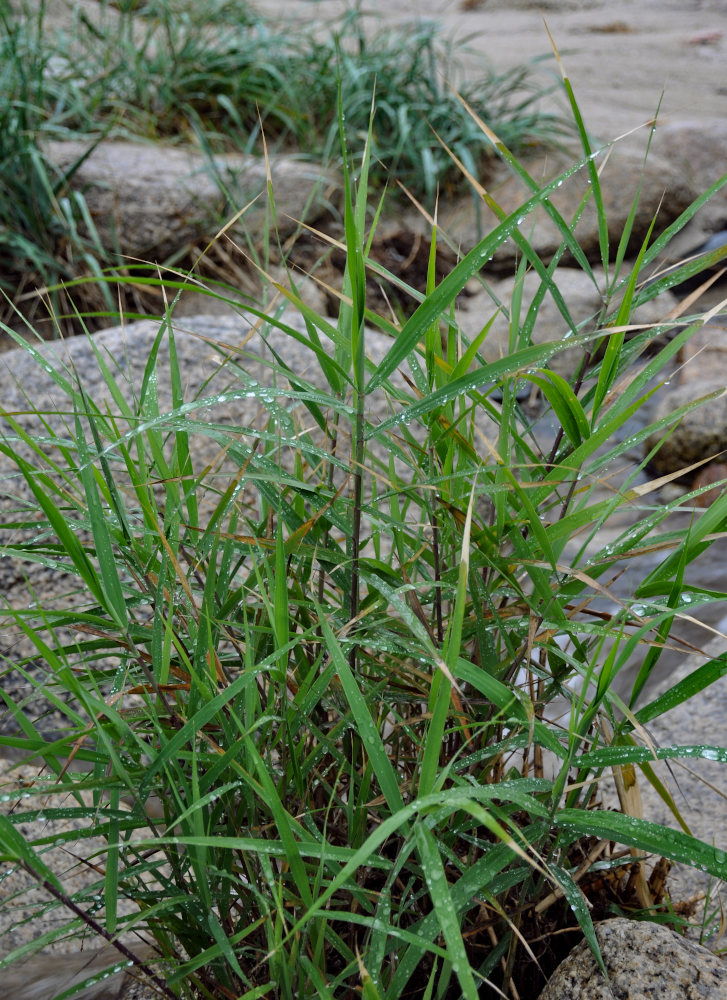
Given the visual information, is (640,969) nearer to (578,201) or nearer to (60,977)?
(60,977)

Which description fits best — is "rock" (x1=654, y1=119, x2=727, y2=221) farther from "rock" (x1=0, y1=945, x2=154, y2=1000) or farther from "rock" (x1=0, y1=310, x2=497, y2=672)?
"rock" (x1=0, y1=945, x2=154, y2=1000)

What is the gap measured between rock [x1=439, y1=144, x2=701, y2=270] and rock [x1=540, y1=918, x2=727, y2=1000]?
3993 millimetres

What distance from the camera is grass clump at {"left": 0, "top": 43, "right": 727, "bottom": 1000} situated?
2.45 ft

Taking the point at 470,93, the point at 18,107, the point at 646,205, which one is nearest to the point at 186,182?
the point at 18,107

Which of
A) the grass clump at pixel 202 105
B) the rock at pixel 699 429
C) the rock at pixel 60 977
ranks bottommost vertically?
the rock at pixel 699 429

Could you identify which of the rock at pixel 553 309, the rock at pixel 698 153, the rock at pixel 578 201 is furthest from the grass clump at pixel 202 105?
the rock at pixel 698 153

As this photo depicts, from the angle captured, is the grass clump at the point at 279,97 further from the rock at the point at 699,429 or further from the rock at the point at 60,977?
the rock at the point at 60,977

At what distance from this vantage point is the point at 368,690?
963mm

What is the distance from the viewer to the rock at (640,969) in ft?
2.80

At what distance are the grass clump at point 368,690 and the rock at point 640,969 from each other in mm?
65

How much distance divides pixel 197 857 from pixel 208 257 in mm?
3470

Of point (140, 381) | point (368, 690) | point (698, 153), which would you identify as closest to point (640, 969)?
point (368, 690)

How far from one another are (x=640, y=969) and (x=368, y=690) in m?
0.40

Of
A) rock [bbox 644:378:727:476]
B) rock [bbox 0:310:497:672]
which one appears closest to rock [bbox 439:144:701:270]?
rock [bbox 644:378:727:476]
